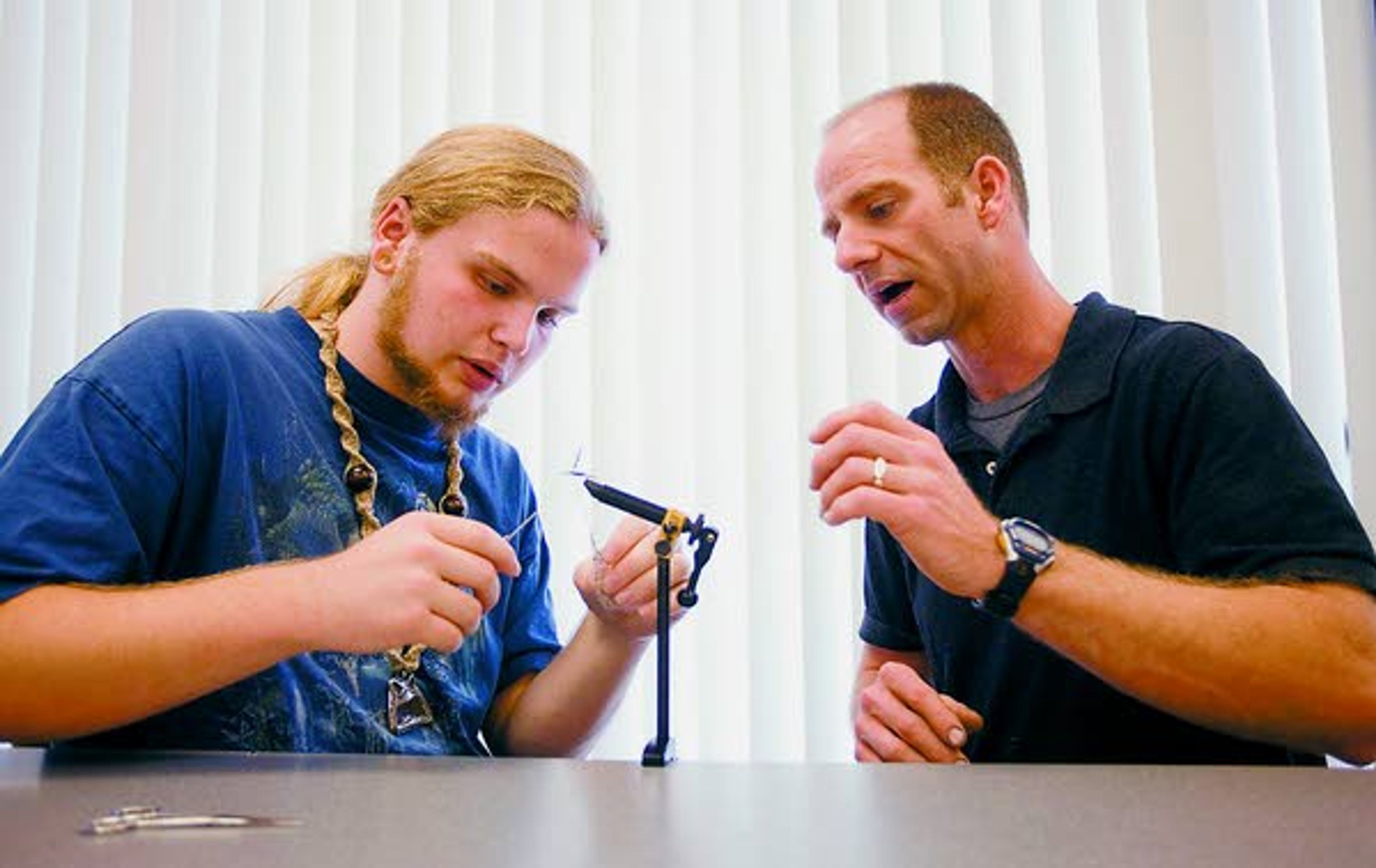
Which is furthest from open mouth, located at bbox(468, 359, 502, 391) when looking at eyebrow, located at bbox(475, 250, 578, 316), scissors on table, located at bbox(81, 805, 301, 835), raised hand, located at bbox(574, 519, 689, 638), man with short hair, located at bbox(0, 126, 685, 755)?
scissors on table, located at bbox(81, 805, 301, 835)

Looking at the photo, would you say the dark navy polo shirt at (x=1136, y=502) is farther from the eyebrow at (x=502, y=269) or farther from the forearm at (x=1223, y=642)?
the eyebrow at (x=502, y=269)

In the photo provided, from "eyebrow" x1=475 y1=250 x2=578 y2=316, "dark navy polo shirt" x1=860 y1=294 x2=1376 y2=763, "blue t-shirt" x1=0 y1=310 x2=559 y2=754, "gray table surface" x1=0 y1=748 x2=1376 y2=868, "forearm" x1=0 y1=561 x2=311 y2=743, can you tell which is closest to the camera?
"gray table surface" x1=0 y1=748 x2=1376 y2=868

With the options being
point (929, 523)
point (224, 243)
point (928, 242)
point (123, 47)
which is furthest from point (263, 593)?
point (123, 47)

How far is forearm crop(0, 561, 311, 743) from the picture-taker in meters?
1.05

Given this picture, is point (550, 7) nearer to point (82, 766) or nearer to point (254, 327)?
point (254, 327)

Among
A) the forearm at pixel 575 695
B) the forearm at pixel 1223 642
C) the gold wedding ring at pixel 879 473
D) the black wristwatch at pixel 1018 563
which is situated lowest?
the forearm at pixel 575 695

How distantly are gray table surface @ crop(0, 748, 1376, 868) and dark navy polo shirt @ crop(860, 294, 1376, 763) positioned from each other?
0.41 meters

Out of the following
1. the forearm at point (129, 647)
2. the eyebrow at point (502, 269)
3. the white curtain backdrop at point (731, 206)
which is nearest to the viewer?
the forearm at point (129, 647)

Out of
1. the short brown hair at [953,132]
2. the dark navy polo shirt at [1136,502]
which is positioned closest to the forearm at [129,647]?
the dark navy polo shirt at [1136,502]

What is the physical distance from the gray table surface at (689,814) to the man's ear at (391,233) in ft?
2.45

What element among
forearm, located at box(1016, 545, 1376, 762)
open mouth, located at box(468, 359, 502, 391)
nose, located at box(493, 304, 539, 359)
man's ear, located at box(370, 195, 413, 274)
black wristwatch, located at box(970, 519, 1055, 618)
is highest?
man's ear, located at box(370, 195, 413, 274)

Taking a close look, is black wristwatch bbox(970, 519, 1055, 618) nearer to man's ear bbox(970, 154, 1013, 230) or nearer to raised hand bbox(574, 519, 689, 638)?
raised hand bbox(574, 519, 689, 638)

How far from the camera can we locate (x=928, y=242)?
5.55 ft

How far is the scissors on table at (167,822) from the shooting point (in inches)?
28.5
